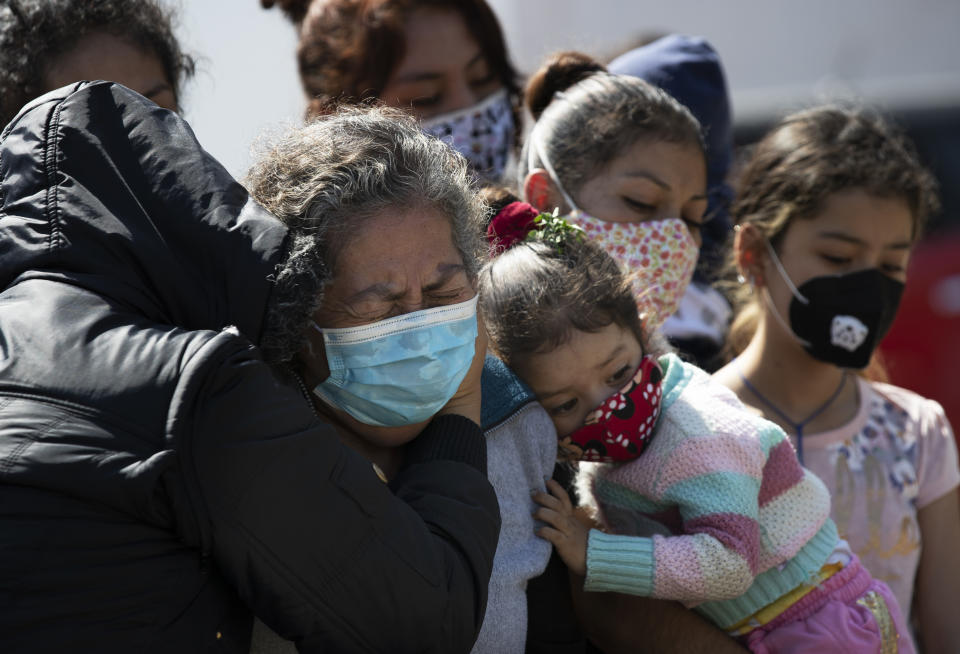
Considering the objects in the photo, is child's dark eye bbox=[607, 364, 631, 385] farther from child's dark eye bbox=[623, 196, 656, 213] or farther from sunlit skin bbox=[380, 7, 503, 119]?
sunlit skin bbox=[380, 7, 503, 119]

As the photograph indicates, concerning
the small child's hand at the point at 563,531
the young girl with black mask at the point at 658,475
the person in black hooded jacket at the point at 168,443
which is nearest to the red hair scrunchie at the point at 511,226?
the young girl with black mask at the point at 658,475

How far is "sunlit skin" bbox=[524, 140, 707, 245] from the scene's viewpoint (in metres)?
2.96

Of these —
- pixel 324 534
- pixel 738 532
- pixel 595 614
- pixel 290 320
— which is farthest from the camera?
pixel 595 614

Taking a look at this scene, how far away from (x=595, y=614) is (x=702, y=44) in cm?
255

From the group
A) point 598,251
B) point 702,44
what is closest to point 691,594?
point 598,251

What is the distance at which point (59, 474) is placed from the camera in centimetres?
145

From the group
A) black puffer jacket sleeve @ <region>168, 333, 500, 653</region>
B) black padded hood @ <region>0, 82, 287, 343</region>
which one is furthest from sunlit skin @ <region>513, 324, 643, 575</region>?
black padded hood @ <region>0, 82, 287, 343</region>

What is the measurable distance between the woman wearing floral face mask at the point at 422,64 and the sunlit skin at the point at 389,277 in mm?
1457

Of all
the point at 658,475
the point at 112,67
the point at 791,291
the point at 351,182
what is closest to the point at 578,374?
the point at 658,475

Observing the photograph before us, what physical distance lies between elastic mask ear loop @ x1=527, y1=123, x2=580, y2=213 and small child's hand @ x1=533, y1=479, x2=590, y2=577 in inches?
39.2

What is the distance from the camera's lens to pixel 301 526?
1555 millimetres

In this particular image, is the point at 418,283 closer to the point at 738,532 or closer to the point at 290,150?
the point at 290,150

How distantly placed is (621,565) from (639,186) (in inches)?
45.3

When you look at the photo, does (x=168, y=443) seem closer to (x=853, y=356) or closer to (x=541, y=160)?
(x=541, y=160)
